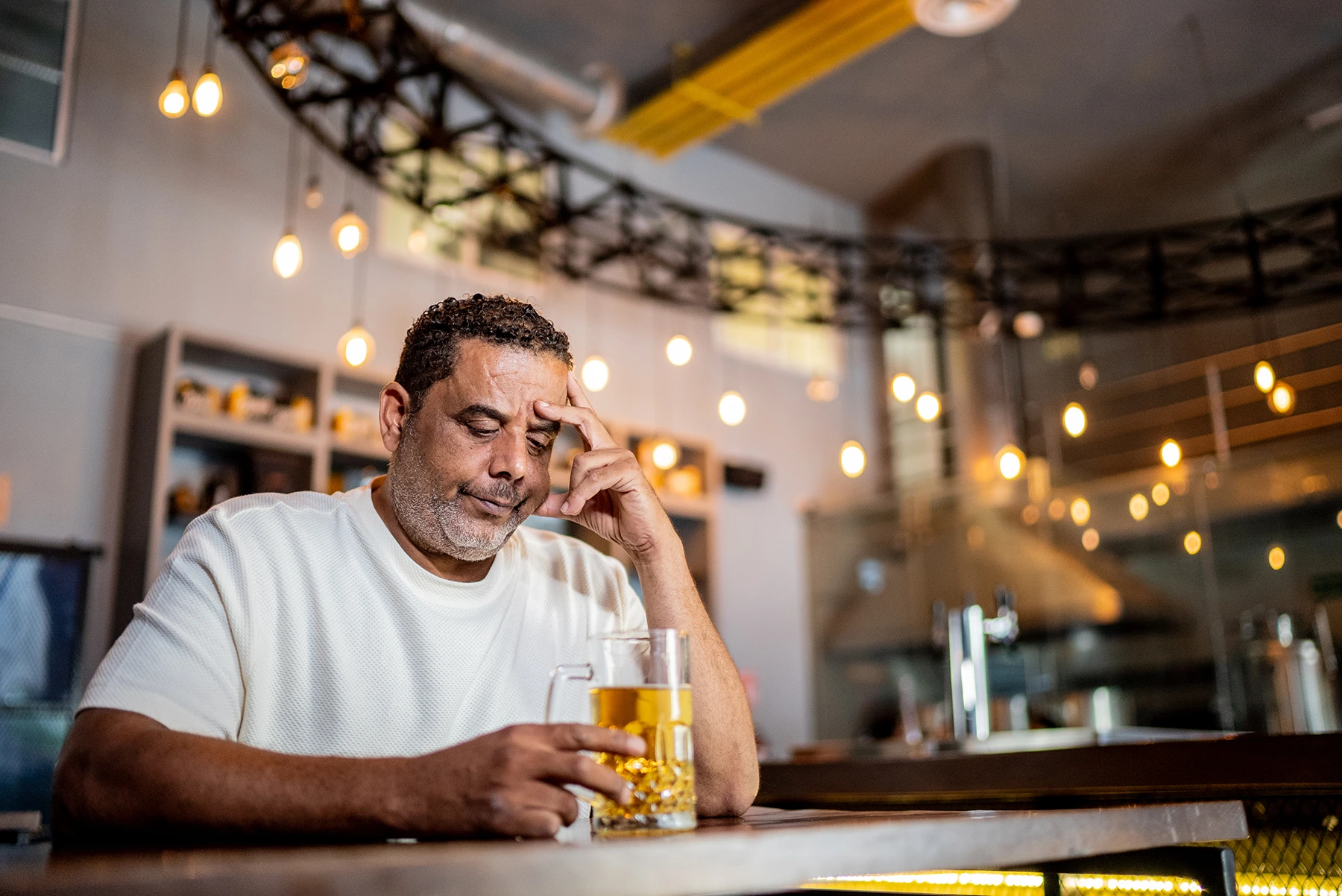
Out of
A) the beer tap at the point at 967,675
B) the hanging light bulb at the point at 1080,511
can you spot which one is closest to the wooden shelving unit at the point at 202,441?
the beer tap at the point at 967,675

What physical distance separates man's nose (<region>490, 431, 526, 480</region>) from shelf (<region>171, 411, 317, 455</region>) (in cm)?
316

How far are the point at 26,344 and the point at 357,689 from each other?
3540 mm

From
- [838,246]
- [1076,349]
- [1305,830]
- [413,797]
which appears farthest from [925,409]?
[413,797]

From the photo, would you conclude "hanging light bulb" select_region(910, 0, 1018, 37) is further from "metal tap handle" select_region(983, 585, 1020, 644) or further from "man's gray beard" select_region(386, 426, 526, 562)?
"man's gray beard" select_region(386, 426, 526, 562)

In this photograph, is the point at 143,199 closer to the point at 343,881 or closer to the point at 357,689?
the point at 357,689

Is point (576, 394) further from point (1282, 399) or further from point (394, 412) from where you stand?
point (1282, 399)

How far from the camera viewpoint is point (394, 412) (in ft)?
5.38

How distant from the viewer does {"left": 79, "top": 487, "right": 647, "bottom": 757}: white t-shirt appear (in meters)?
1.27

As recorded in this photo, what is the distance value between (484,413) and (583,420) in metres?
0.14

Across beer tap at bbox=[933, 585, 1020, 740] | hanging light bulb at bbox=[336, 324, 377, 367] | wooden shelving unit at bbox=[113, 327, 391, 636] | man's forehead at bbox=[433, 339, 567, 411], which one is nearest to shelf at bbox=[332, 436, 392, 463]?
wooden shelving unit at bbox=[113, 327, 391, 636]

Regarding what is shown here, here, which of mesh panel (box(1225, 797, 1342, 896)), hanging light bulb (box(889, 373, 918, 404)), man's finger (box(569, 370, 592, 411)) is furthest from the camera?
hanging light bulb (box(889, 373, 918, 404))

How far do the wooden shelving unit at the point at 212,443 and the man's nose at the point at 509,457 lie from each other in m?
2.68

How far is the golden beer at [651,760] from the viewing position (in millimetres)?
855

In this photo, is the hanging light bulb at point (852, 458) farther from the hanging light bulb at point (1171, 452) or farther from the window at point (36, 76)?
the window at point (36, 76)
